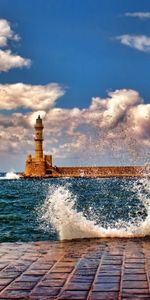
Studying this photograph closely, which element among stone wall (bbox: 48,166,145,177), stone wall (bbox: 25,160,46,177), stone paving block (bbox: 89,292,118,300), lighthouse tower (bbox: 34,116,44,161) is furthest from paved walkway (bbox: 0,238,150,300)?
stone wall (bbox: 48,166,145,177)

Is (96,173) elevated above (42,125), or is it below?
below

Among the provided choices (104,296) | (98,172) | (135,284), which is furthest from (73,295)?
(98,172)

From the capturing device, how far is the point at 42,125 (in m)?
67.8

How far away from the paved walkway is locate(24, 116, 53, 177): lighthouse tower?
60.7 m

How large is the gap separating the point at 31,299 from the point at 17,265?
4.40 ft

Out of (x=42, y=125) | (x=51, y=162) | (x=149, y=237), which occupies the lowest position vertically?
(x=149, y=237)

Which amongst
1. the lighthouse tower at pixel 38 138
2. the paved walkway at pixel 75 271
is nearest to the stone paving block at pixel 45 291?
the paved walkway at pixel 75 271

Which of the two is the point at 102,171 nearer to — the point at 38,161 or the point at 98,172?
the point at 98,172

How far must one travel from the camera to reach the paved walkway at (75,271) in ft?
11.6

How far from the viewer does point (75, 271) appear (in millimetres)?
4344

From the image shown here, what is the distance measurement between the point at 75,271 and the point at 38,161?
65.0 meters

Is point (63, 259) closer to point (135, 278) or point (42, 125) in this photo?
point (135, 278)

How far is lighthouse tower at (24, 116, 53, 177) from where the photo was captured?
6694cm

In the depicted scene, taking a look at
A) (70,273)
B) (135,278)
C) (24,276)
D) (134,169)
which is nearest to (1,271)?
(24,276)
